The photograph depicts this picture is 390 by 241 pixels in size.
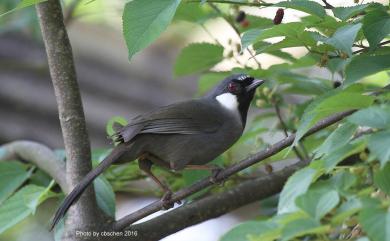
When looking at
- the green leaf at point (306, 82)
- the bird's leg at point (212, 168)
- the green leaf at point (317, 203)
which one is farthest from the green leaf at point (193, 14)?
the green leaf at point (317, 203)

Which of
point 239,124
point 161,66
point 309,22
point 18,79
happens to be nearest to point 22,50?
point 18,79

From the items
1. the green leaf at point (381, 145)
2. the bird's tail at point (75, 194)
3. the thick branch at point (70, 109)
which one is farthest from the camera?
the thick branch at point (70, 109)

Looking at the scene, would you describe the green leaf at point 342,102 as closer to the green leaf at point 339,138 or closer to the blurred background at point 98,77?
the green leaf at point 339,138

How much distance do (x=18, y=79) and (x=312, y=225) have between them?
5360 millimetres

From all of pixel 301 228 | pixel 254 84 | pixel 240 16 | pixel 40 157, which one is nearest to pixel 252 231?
pixel 301 228

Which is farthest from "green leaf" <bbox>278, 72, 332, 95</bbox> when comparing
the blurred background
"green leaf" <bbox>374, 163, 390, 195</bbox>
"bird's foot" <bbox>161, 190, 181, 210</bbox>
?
the blurred background

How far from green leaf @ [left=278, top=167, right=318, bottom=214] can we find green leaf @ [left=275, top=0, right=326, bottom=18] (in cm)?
53

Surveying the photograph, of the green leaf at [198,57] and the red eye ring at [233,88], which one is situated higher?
the green leaf at [198,57]

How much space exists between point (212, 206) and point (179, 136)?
2.02 ft

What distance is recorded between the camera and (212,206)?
3.14 metres

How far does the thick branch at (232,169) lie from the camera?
2357mm

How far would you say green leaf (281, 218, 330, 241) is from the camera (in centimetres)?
157

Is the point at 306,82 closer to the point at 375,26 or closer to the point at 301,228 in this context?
the point at 375,26

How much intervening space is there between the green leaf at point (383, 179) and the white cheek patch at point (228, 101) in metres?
2.28
